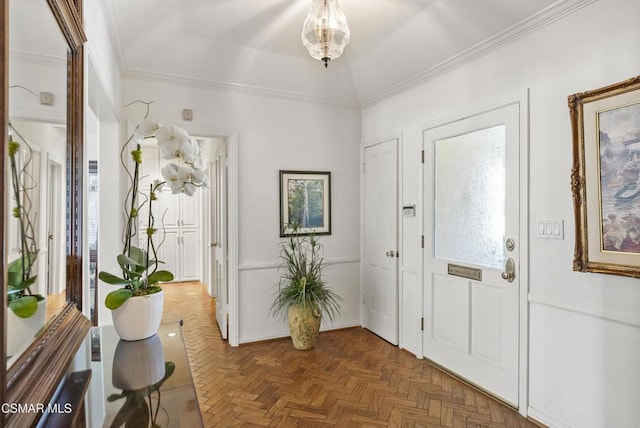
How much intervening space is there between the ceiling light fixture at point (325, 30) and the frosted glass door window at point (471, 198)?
4.33 feet

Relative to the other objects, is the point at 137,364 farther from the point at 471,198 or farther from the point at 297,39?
the point at 297,39

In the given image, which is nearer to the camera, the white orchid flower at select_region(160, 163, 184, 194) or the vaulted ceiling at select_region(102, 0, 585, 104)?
the white orchid flower at select_region(160, 163, 184, 194)

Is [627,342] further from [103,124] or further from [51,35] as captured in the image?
[103,124]

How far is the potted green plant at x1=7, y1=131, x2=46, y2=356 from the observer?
2.30 feet

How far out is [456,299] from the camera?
3016mm

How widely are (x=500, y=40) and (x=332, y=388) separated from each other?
2880 millimetres

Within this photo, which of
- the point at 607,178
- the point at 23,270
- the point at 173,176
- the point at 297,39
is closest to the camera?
the point at 23,270

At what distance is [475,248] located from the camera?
2871 millimetres

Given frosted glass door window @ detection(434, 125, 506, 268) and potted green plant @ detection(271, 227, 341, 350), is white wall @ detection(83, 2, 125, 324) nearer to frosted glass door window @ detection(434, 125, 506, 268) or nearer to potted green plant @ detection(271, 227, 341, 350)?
potted green plant @ detection(271, 227, 341, 350)

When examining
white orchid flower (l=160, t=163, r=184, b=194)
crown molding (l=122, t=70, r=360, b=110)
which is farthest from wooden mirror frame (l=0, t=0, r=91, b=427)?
crown molding (l=122, t=70, r=360, b=110)

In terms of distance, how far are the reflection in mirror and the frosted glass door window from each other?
2.62m

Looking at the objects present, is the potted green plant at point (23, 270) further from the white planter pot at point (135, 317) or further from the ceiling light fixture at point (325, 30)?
the ceiling light fixture at point (325, 30)
